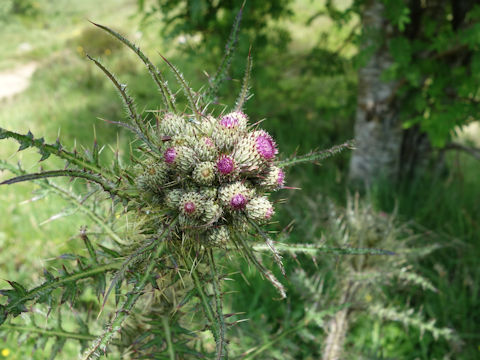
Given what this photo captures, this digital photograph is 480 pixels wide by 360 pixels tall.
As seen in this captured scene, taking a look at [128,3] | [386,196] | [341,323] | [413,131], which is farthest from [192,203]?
[128,3]

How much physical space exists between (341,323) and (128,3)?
1844cm

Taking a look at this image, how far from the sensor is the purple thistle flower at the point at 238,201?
118 cm

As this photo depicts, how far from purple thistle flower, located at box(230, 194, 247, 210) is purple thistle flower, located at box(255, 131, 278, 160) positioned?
0.15m

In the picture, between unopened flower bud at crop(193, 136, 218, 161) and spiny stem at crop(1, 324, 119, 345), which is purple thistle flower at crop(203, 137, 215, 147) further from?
spiny stem at crop(1, 324, 119, 345)

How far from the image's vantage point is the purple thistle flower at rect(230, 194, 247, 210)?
1180 mm

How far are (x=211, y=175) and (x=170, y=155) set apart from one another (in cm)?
14

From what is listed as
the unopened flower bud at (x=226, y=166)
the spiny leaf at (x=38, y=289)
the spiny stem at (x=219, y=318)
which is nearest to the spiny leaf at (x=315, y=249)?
the spiny stem at (x=219, y=318)

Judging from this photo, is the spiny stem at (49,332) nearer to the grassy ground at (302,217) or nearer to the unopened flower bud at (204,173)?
the grassy ground at (302,217)

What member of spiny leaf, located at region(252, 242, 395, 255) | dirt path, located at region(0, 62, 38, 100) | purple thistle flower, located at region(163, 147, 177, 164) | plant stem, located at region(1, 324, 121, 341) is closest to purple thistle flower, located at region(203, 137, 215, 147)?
purple thistle flower, located at region(163, 147, 177, 164)

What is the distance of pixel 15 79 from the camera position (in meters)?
10.1

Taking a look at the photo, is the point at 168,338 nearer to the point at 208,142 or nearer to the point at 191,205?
the point at 191,205

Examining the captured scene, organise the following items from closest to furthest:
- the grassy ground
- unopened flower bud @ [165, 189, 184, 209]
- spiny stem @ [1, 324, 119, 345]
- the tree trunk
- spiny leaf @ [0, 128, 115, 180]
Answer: spiny leaf @ [0, 128, 115, 180] < unopened flower bud @ [165, 189, 184, 209] < spiny stem @ [1, 324, 119, 345] < the grassy ground < the tree trunk

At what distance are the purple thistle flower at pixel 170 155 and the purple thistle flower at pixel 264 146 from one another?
26 cm

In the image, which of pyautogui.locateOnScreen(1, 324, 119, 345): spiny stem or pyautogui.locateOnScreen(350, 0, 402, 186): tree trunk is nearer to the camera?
pyautogui.locateOnScreen(1, 324, 119, 345): spiny stem
